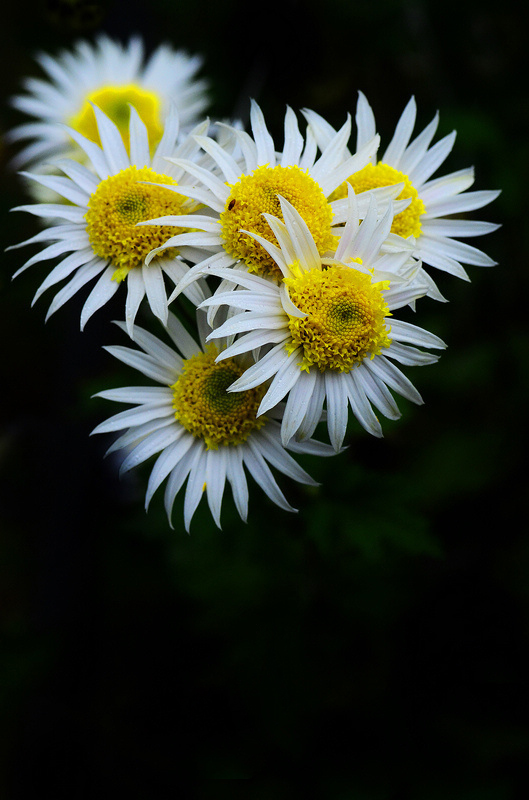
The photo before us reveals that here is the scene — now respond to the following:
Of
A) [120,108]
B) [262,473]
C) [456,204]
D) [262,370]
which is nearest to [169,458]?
[262,473]

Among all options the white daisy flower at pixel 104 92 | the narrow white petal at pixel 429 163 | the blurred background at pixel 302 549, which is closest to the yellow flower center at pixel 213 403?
the blurred background at pixel 302 549

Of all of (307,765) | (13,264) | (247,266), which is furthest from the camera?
(13,264)

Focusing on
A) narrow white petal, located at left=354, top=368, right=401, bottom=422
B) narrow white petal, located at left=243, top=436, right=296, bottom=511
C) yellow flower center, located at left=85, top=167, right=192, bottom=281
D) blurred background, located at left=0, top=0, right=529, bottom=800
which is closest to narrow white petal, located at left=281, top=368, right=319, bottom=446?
narrow white petal, located at left=354, top=368, right=401, bottom=422

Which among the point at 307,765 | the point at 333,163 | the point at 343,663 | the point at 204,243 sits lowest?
the point at 307,765

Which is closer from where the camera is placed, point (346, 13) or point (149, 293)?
point (149, 293)

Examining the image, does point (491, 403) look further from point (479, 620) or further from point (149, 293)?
point (149, 293)

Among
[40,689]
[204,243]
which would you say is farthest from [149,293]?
[40,689]

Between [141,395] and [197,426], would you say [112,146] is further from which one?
[197,426]

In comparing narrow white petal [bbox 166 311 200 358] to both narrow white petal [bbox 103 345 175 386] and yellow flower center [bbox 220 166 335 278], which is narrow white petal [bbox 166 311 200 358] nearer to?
narrow white petal [bbox 103 345 175 386]
